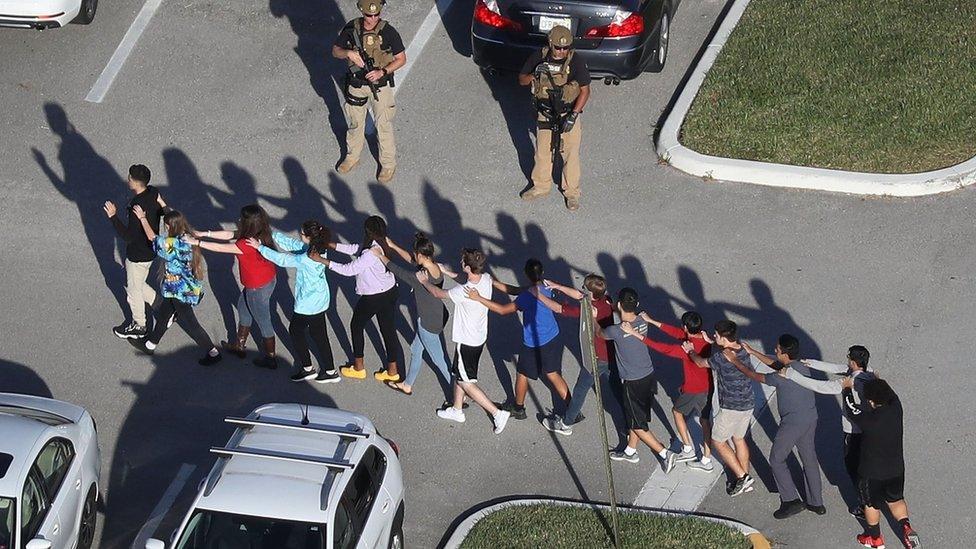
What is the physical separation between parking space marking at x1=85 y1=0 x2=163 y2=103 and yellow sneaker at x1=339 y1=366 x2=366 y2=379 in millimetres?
4993

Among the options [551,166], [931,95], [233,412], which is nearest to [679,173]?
[551,166]

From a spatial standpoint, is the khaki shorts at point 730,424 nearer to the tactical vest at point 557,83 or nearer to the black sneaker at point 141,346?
the tactical vest at point 557,83

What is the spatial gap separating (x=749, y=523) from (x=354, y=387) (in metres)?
3.51

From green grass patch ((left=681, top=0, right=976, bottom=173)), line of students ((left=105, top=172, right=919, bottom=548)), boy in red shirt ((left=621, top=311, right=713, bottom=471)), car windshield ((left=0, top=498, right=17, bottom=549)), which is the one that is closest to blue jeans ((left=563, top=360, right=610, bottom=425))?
line of students ((left=105, top=172, right=919, bottom=548))

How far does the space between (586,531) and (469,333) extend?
1.77 metres

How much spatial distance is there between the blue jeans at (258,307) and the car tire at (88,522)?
6.53ft

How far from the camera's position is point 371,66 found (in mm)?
12664

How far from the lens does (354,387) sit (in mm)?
11500

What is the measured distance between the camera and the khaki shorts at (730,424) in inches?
392

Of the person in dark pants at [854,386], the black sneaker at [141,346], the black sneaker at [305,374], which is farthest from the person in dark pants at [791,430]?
the black sneaker at [141,346]

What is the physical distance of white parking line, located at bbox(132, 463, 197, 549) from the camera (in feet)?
32.3

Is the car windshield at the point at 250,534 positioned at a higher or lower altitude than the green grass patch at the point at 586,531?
higher

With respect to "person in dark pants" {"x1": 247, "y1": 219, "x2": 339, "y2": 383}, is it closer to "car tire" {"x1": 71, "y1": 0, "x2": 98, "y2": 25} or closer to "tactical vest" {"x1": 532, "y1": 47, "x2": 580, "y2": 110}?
"tactical vest" {"x1": 532, "y1": 47, "x2": 580, "y2": 110}

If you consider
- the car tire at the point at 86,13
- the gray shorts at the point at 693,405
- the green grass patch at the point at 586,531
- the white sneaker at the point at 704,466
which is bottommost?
the white sneaker at the point at 704,466
